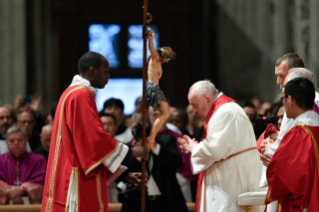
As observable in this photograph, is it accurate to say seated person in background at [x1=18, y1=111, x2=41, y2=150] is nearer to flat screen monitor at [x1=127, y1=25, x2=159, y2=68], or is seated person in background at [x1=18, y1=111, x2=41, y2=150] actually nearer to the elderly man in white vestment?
the elderly man in white vestment

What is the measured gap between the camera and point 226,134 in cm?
455

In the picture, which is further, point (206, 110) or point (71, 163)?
point (206, 110)

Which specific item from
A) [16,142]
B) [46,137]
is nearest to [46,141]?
[46,137]

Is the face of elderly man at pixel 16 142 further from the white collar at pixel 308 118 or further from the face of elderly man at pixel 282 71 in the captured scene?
the white collar at pixel 308 118

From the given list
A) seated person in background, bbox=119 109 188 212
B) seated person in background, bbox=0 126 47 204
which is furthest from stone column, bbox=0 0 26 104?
seated person in background, bbox=119 109 188 212

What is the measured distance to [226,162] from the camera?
15.2 ft

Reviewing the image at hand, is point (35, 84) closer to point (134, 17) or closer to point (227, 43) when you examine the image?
point (134, 17)

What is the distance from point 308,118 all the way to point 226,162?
Answer: 136cm

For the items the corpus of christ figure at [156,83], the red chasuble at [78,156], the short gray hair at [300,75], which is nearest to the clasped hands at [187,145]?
the corpus of christ figure at [156,83]

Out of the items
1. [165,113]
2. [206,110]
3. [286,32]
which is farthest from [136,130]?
[286,32]

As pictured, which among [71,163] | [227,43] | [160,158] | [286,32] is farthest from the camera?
[227,43]

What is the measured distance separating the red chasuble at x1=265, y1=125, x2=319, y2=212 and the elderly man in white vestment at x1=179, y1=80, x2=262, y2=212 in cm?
114

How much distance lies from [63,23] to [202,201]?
1129cm

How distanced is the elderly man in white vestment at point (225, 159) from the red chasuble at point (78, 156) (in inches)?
38.2
